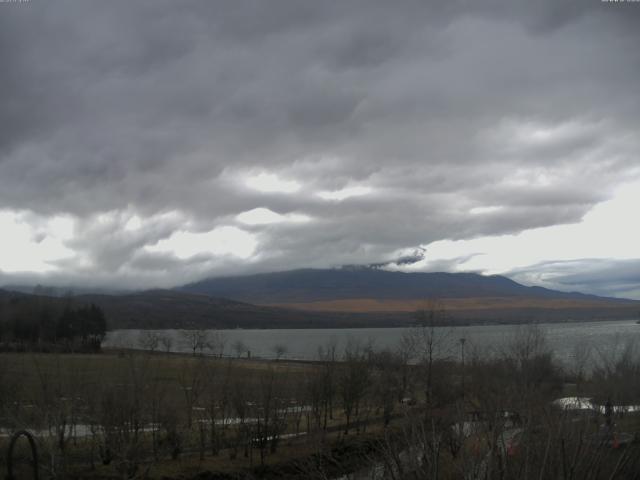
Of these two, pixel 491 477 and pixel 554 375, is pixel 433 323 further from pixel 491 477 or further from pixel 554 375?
pixel 491 477

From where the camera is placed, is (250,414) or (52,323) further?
(52,323)

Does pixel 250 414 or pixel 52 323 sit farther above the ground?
pixel 52 323

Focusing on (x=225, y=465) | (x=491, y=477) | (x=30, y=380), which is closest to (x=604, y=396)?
(x=225, y=465)

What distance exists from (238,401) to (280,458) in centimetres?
465

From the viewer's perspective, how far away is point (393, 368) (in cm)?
6594

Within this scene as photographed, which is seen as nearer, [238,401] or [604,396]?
[604,396]

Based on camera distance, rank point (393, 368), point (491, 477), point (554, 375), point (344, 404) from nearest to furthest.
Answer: point (491, 477), point (344, 404), point (554, 375), point (393, 368)

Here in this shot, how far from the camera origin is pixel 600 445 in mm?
13562

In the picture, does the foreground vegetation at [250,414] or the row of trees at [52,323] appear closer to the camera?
the foreground vegetation at [250,414]

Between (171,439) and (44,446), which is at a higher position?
(44,446)

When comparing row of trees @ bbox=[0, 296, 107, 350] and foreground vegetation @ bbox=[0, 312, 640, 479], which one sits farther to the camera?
row of trees @ bbox=[0, 296, 107, 350]

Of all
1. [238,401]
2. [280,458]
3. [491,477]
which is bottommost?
[280,458]

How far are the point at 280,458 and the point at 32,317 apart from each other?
373 ft

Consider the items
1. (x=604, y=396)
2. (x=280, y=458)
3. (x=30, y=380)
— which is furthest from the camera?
(x=30, y=380)
